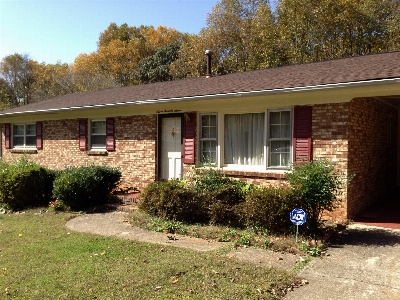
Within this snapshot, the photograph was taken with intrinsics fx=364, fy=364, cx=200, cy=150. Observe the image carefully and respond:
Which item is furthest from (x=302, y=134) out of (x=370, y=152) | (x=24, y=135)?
(x=24, y=135)

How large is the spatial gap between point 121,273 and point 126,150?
7.32 m

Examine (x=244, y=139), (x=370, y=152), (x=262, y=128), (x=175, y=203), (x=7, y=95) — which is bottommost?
(x=175, y=203)

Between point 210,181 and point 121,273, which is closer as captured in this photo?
point 121,273

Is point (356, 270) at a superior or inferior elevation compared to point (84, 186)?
inferior

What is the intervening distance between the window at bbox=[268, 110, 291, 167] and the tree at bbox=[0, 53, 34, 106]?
4257 centimetres

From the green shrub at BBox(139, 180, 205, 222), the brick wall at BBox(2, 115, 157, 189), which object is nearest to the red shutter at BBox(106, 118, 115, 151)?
the brick wall at BBox(2, 115, 157, 189)

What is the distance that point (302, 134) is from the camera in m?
8.23

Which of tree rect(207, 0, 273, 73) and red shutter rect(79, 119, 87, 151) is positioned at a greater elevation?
tree rect(207, 0, 273, 73)

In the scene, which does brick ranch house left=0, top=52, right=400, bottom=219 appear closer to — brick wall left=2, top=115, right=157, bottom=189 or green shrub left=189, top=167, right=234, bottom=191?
brick wall left=2, top=115, right=157, bottom=189

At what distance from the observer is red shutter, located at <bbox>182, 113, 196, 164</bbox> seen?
10195mm

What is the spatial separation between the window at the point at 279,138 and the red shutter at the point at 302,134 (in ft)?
1.01

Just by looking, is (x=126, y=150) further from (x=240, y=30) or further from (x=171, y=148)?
(x=240, y=30)

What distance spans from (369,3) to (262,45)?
24.2ft

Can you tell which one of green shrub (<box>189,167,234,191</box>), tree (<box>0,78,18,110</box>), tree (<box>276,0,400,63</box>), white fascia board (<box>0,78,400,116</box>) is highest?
tree (<box>276,0,400,63</box>)
